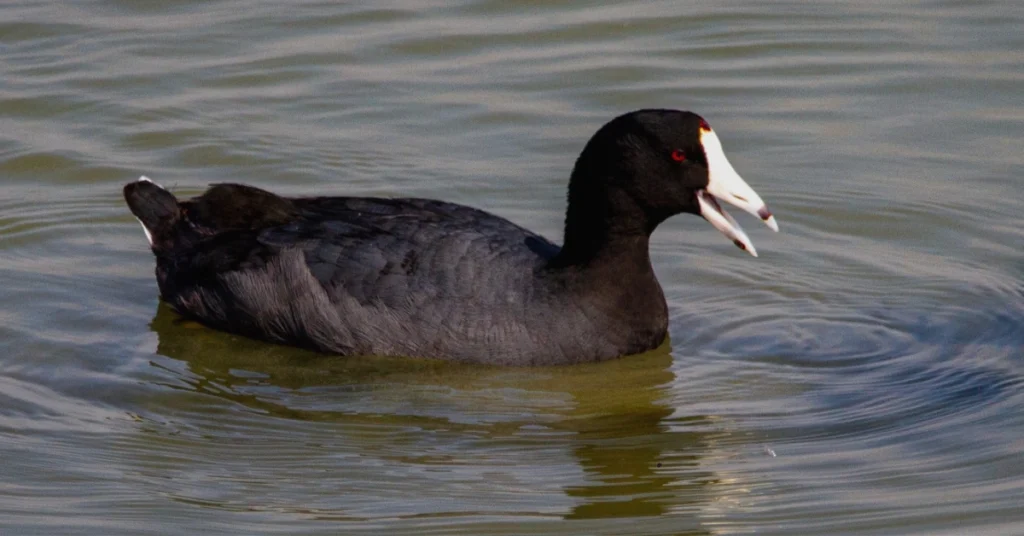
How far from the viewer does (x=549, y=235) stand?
7.69 m

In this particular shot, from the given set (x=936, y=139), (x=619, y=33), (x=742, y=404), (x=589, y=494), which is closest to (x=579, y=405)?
(x=742, y=404)

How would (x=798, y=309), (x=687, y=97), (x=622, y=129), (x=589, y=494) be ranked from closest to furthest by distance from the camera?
(x=589, y=494) → (x=622, y=129) → (x=798, y=309) → (x=687, y=97)

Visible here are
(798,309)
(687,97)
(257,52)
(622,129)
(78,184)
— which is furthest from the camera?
(257,52)

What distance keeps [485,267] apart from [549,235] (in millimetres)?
1396

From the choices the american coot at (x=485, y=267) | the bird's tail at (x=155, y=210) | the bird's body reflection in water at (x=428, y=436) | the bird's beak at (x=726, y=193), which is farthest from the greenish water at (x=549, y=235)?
the bird's beak at (x=726, y=193)

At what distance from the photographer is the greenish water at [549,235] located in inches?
194

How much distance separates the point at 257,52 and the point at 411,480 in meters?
5.11

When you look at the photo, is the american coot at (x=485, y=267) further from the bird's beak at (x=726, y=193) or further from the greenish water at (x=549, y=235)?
the greenish water at (x=549, y=235)

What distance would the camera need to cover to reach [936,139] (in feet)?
27.0

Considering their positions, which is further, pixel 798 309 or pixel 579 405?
pixel 798 309

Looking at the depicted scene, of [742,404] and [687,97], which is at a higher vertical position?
[687,97]

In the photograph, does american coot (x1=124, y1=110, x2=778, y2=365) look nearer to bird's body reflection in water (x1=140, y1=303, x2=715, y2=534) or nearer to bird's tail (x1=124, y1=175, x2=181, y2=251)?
bird's body reflection in water (x1=140, y1=303, x2=715, y2=534)

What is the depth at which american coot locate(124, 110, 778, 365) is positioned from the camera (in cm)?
619

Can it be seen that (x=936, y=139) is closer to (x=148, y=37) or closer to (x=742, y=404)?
(x=742, y=404)
